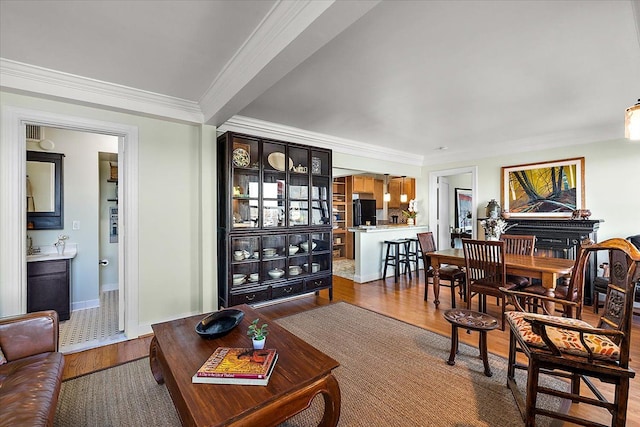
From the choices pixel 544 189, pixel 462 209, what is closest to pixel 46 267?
pixel 544 189

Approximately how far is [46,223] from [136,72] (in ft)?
8.50

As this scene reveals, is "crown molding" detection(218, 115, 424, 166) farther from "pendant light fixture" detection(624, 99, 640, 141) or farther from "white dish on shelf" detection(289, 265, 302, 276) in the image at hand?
"pendant light fixture" detection(624, 99, 640, 141)

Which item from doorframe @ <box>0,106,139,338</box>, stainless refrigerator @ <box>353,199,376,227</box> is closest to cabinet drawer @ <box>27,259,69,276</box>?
doorframe @ <box>0,106,139,338</box>

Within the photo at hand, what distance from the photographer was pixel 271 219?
363 centimetres

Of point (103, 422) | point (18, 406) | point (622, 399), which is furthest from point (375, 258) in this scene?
point (18, 406)

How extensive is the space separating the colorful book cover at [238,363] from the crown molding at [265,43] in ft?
5.96

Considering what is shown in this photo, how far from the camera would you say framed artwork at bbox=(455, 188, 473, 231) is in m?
7.77

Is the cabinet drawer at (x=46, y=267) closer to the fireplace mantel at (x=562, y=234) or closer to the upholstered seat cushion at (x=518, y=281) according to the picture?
the upholstered seat cushion at (x=518, y=281)

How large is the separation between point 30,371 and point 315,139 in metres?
3.89

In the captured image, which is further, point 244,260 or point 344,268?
point 344,268

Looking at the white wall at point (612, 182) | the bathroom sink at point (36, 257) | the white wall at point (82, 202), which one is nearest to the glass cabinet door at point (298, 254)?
the white wall at point (82, 202)

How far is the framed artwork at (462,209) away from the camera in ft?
25.5

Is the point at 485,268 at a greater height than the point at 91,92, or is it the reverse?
the point at 91,92

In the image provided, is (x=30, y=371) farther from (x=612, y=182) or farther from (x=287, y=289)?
(x=612, y=182)
